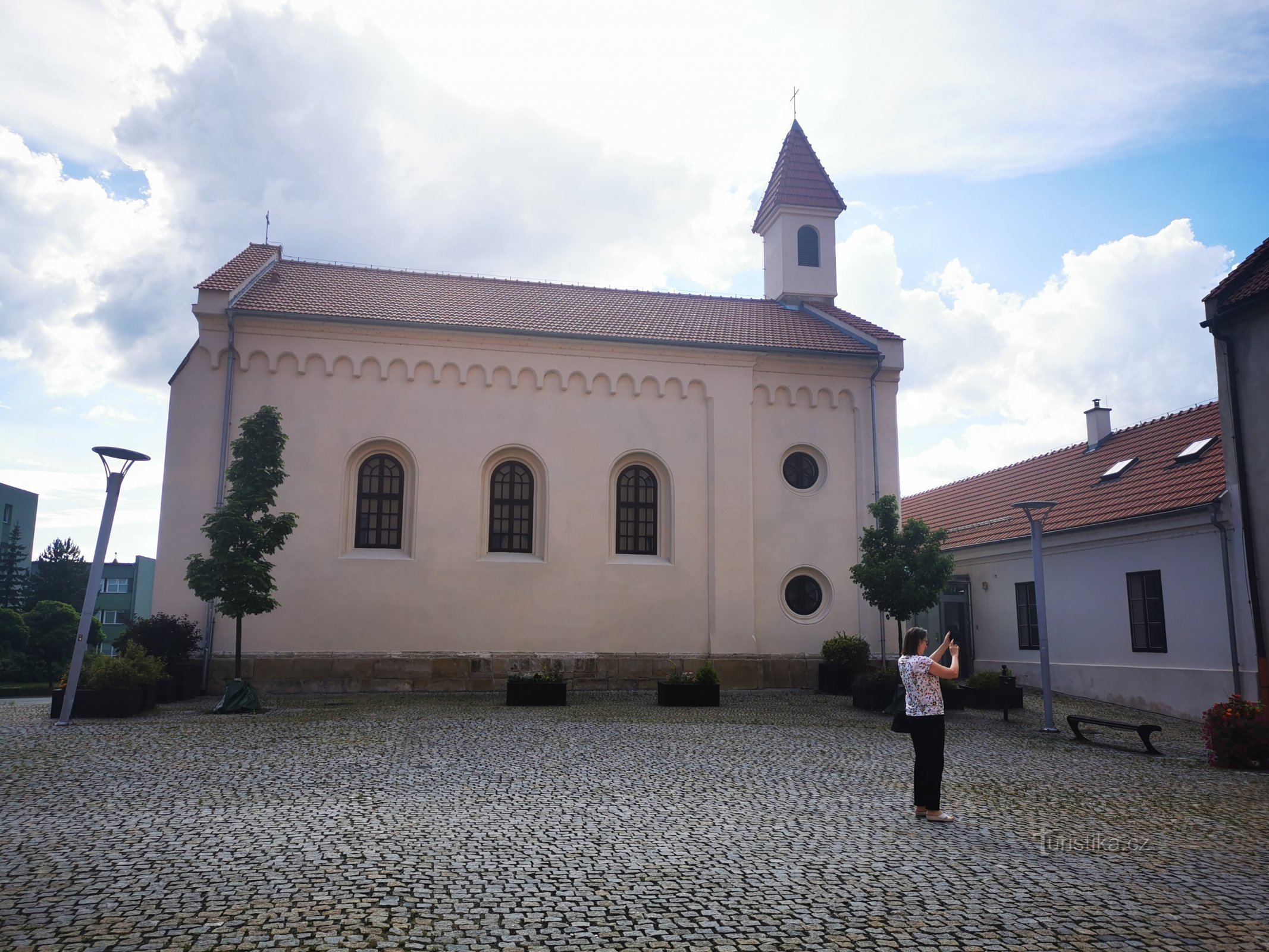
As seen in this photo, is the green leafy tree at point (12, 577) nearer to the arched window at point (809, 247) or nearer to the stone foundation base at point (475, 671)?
the stone foundation base at point (475, 671)

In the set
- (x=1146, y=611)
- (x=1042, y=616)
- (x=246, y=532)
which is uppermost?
(x=246, y=532)

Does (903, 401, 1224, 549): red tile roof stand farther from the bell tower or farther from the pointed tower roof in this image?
the pointed tower roof

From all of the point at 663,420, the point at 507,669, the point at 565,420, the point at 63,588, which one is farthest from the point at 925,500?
the point at 63,588

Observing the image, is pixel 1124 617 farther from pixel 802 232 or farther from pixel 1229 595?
pixel 802 232

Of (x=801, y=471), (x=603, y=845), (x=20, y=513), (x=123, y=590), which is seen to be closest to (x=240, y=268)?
(x=801, y=471)

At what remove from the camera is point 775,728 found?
1428 centimetres

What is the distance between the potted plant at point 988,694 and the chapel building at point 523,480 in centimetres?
406

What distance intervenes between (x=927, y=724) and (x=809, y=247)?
72.0 ft

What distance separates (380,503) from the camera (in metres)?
20.6

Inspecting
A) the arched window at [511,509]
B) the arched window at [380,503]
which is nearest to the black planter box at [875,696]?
the arched window at [511,509]

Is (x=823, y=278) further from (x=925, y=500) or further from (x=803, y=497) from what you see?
(x=925, y=500)

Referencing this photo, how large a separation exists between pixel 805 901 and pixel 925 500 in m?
29.5

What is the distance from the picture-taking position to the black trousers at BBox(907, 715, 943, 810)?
26.0 ft

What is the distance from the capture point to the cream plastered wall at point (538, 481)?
19.6m
